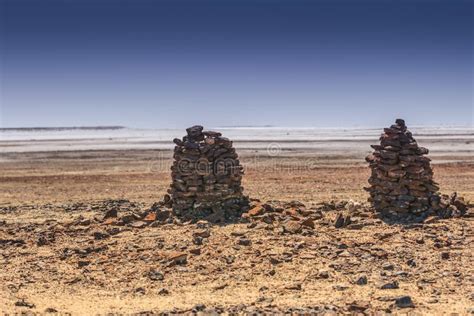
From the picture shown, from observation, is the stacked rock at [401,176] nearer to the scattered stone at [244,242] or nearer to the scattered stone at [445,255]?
the scattered stone at [445,255]

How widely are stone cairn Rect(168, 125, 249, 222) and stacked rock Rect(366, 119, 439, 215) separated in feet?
13.5

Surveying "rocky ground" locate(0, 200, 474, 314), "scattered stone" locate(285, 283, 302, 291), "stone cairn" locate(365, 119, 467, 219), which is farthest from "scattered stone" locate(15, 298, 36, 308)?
"stone cairn" locate(365, 119, 467, 219)

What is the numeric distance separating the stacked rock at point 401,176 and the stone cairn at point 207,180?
4109mm

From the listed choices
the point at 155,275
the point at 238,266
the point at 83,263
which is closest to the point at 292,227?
the point at 238,266

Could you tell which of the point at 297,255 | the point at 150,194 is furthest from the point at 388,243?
the point at 150,194

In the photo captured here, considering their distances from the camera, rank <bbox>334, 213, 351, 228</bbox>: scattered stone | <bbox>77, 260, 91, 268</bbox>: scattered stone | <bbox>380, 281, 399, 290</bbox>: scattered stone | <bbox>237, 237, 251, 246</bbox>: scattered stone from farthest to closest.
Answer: <bbox>334, 213, 351, 228</bbox>: scattered stone, <bbox>237, 237, 251, 246</bbox>: scattered stone, <bbox>77, 260, 91, 268</bbox>: scattered stone, <bbox>380, 281, 399, 290</bbox>: scattered stone

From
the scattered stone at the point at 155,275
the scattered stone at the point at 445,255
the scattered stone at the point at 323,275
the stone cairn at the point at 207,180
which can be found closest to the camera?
the scattered stone at the point at 323,275

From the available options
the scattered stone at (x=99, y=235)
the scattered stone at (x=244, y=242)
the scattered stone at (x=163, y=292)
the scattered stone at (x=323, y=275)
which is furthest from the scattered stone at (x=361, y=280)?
the scattered stone at (x=99, y=235)

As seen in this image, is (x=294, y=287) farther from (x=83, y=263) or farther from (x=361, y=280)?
(x=83, y=263)

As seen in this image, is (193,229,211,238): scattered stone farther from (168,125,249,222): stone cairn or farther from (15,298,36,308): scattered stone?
(15,298,36,308): scattered stone

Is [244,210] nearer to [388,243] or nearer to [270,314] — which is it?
[388,243]

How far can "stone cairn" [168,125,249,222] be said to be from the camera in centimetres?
1505

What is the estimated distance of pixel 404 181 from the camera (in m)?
14.2

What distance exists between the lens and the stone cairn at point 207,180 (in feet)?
49.4
